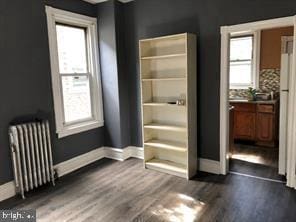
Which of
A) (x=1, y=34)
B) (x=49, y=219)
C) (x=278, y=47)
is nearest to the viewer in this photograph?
(x=49, y=219)

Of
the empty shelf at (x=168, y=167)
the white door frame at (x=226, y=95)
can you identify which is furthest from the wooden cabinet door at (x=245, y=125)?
the empty shelf at (x=168, y=167)

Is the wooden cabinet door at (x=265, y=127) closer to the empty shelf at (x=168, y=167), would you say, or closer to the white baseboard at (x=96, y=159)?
the white baseboard at (x=96, y=159)

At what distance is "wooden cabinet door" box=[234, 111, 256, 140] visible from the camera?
187 inches

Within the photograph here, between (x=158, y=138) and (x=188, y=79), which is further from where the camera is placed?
(x=158, y=138)

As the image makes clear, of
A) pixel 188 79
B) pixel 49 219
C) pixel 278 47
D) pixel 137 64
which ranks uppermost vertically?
pixel 278 47

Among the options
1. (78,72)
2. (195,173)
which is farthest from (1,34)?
(195,173)

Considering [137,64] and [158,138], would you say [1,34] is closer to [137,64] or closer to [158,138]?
[137,64]

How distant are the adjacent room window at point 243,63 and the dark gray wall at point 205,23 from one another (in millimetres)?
2193

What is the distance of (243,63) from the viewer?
5.22 metres

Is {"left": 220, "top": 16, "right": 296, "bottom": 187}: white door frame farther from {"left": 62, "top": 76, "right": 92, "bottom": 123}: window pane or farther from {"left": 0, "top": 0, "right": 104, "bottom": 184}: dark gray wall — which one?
{"left": 0, "top": 0, "right": 104, "bottom": 184}: dark gray wall

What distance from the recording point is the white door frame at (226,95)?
9.39 feet

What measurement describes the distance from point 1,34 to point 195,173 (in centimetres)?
314

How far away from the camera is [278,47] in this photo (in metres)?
4.79

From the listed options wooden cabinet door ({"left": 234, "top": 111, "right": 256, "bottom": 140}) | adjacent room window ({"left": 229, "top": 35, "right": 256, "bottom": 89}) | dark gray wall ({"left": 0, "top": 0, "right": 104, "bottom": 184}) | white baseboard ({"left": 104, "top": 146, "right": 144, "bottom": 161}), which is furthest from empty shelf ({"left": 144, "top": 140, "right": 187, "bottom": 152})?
adjacent room window ({"left": 229, "top": 35, "right": 256, "bottom": 89})
